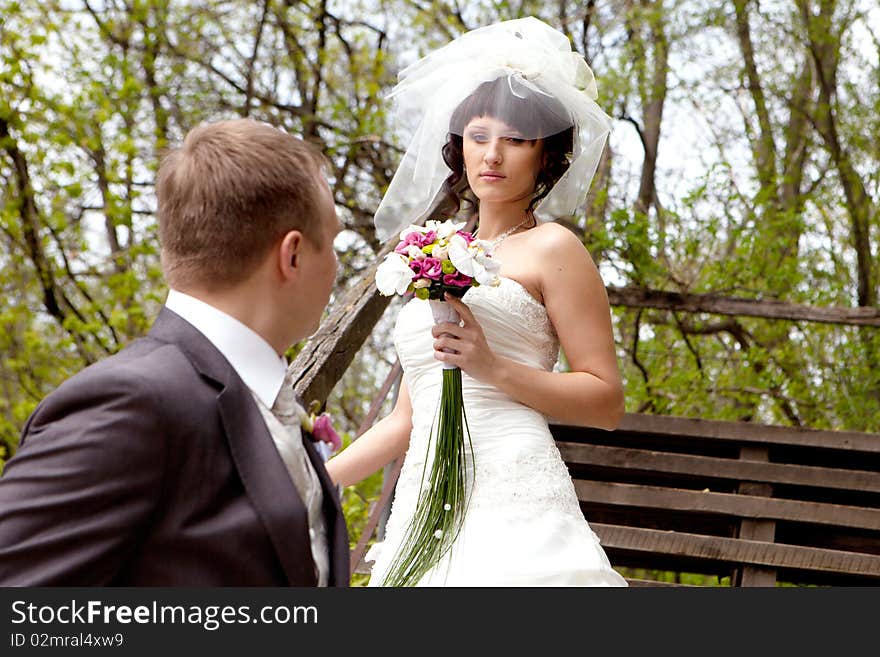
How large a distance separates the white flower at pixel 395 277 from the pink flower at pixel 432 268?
4 cm

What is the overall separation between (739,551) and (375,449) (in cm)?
198

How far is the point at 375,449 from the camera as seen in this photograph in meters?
2.92

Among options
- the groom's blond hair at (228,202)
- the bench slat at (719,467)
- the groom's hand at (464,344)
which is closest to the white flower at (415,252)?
the groom's hand at (464,344)

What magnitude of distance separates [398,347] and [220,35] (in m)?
Result: 5.75

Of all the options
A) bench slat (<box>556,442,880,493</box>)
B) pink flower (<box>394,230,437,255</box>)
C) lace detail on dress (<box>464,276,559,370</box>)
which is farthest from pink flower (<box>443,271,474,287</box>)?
bench slat (<box>556,442,880,493</box>)

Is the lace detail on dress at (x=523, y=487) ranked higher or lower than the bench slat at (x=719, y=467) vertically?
higher

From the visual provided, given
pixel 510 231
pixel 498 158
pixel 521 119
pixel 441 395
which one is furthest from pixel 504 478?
pixel 521 119

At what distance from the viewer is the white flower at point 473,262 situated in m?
2.60

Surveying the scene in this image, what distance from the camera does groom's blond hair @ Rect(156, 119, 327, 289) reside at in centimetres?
151

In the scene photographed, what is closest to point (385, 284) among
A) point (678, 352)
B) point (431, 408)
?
point (431, 408)

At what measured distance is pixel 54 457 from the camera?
4.35 ft

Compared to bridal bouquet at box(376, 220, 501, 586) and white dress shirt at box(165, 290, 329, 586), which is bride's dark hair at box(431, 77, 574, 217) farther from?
white dress shirt at box(165, 290, 329, 586)

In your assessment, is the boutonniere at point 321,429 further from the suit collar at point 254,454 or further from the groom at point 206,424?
the suit collar at point 254,454

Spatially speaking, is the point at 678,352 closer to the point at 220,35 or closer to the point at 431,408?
the point at 220,35
